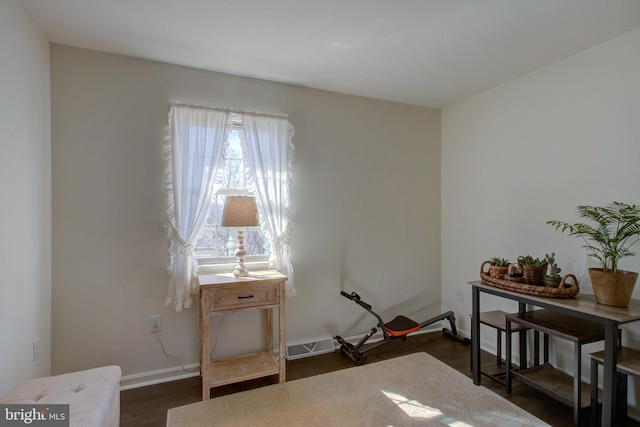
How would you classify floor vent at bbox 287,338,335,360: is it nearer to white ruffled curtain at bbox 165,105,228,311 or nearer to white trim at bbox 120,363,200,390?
white trim at bbox 120,363,200,390

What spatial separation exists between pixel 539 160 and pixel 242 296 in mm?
2619

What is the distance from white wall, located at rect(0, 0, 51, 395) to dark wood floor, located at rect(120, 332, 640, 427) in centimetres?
66

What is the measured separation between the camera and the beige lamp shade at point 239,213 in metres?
2.24

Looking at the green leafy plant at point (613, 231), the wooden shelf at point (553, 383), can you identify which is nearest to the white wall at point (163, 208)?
the wooden shelf at point (553, 383)

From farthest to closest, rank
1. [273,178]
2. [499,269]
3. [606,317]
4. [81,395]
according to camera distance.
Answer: [273,178] → [499,269] → [606,317] → [81,395]

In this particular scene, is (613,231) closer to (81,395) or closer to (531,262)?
(531,262)

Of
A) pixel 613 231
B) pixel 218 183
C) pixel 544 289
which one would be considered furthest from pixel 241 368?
pixel 613 231

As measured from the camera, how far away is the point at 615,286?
173 centimetres

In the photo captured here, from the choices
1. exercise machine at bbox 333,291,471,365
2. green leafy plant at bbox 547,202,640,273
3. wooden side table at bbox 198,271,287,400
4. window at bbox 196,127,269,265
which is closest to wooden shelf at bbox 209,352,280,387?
wooden side table at bbox 198,271,287,400

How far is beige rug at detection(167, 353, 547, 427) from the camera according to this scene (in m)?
1.88

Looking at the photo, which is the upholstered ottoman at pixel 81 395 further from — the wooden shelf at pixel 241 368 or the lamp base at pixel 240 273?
the lamp base at pixel 240 273

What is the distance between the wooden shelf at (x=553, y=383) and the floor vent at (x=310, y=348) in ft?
4.85

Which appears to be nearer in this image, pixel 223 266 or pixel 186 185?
pixel 186 185

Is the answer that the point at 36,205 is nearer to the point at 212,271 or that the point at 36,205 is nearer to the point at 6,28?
the point at 6,28
